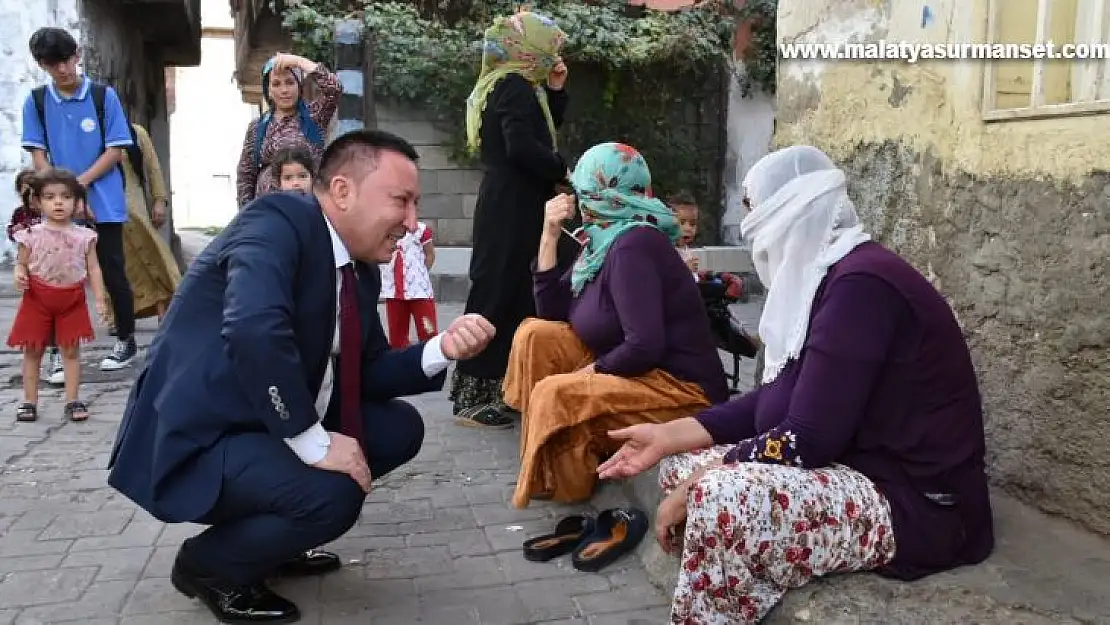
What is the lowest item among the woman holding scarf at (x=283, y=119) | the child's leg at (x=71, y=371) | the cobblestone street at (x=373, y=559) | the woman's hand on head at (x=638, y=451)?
the cobblestone street at (x=373, y=559)

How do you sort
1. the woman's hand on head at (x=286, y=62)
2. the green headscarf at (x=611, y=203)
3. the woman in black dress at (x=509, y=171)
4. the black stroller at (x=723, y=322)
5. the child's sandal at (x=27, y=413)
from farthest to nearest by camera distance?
the black stroller at (x=723, y=322)
the woman's hand on head at (x=286, y=62)
the child's sandal at (x=27, y=413)
the woman in black dress at (x=509, y=171)
the green headscarf at (x=611, y=203)

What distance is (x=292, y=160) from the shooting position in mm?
4359

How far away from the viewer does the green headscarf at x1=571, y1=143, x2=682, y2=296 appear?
331cm

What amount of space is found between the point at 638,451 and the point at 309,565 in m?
1.12

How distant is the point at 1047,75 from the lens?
8.71ft

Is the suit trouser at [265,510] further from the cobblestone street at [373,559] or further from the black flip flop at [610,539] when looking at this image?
the black flip flop at [610,539]

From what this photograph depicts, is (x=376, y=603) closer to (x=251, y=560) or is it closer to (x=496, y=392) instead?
(x=251, y=560)

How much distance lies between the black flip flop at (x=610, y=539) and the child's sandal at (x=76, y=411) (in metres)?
2.84

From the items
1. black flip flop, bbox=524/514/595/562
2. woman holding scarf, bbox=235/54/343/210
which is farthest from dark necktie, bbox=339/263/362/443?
woman holding scarf, bbox=235/54/343/210

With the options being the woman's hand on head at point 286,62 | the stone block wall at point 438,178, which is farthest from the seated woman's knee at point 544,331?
the stone block wall at point 438,178

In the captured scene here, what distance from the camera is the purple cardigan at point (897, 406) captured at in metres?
2.02

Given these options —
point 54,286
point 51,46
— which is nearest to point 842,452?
point 54,286

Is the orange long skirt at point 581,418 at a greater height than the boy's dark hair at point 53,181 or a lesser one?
lesser

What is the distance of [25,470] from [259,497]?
6.64 feet
